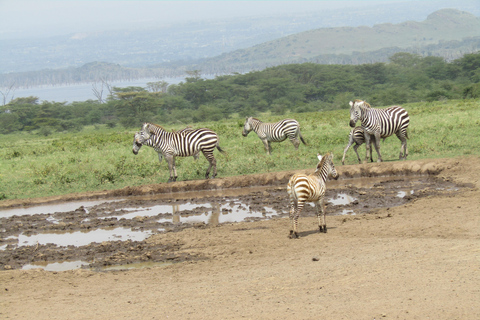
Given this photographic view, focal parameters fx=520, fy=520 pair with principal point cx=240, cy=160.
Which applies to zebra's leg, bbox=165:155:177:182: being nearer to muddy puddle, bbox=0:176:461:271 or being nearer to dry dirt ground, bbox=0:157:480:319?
muddy puddle, bbox=0:176:461:271

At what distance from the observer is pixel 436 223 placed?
8789mm

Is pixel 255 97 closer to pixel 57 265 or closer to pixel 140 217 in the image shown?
pixel 140 217

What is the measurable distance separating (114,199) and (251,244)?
22.1ft

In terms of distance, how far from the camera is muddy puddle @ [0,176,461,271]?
29.9 ft

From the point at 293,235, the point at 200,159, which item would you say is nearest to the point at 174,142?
the point at 200,159

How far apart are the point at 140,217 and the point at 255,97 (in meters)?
48.1

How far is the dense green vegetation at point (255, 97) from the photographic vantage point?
44188mm

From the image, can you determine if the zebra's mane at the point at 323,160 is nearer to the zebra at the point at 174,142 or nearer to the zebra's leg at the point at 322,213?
the zebra's leg at the point at 322,213

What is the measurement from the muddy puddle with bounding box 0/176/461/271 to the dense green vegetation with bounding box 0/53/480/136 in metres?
25.9

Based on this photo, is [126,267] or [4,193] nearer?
[126,267]

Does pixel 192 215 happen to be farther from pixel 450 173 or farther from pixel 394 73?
pixel 394 73

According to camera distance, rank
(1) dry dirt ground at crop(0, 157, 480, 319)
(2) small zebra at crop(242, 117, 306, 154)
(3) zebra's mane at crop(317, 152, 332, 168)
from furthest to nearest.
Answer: (2) small zebra at crop(242, 117, 306, 154)
(3) zebra's mane at crop(317, 152, 332, 168)
(1) dry dirt ground at crop(0, 157, 480, 319)

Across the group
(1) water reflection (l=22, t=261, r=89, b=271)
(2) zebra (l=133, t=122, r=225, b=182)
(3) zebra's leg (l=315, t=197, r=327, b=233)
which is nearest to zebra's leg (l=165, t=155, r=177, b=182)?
(2) zebra (l=133, t=122, r=225, b=182)

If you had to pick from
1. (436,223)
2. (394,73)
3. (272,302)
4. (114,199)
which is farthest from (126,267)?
(394,73)
